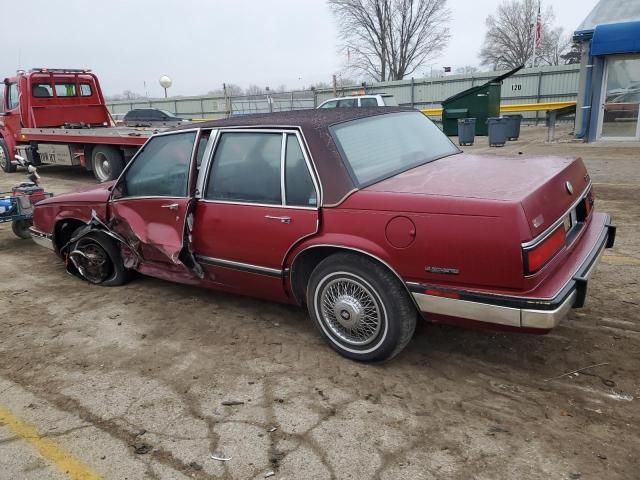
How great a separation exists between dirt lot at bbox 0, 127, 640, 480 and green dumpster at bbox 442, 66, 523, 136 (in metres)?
14.1

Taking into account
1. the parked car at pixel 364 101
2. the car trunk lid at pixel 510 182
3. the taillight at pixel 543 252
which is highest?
the parked car at pixel 364 101

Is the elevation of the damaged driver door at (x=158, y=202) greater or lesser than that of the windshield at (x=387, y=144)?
lesser

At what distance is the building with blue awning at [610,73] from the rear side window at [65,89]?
14.0 meters

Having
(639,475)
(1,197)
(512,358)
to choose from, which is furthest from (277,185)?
(1,197)

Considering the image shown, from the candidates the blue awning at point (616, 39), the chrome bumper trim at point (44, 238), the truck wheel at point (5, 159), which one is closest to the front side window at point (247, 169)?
the chrome bumper trim at point (44, 238)

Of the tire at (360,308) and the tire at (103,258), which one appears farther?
the tire at (103,258)

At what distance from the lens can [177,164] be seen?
13.9ft

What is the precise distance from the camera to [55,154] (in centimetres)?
1310

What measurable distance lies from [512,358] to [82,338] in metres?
3.25

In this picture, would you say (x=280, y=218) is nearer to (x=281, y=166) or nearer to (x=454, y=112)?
(x=281, y=166)

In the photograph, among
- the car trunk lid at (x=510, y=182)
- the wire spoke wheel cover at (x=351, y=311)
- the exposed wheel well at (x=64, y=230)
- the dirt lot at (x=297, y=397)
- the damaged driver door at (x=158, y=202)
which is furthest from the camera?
the exposed wheel well at (x=64, y=230)

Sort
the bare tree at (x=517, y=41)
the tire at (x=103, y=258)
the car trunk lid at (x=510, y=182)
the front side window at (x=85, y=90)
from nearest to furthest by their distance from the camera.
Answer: the car trunk lid at (x=510, y=182), the tire at (x=103, y=258), the front side window at (x=85, y=90), the bare tree at (x=517, y=41)

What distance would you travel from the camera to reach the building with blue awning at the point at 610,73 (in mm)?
13547

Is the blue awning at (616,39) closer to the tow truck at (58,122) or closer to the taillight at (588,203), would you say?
the taillight at (588,203)
